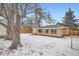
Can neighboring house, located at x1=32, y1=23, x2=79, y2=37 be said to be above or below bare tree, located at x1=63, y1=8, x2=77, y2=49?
below

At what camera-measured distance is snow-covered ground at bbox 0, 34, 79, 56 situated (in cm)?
209

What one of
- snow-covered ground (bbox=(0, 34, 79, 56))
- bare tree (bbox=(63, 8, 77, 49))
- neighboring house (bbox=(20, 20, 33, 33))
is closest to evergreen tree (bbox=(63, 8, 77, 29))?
bare tree (bbox=(63, 8, 77, 49))

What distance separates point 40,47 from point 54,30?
0.30 m

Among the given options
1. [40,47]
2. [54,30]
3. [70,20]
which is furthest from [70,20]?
[40,47]

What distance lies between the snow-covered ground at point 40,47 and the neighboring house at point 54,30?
6cm

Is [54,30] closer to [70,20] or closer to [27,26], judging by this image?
[70,20]

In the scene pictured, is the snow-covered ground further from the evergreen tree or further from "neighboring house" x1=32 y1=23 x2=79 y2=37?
the evergreen tree

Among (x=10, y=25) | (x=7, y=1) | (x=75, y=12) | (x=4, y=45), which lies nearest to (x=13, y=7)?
(x=7, y=1)

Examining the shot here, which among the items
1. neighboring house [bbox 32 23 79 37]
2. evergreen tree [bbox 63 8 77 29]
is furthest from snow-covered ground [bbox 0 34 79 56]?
evergreen tree [bbox 63 8 77 29]

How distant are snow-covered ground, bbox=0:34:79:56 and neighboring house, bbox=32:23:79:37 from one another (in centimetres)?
6

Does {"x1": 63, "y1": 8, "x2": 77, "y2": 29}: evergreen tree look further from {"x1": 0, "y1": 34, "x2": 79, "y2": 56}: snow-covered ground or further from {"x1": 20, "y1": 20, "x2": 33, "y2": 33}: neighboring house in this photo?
{"x1": 20, "y1": 20, "x2": 33, "y2": 33}: neighboring house

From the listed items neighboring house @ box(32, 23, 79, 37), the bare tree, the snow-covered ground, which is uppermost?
the bare tree

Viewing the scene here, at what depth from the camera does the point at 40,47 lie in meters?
2.10

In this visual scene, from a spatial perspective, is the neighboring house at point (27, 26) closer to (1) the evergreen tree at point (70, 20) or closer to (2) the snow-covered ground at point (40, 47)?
(2) the snow-covered ground at point (40, 47)
